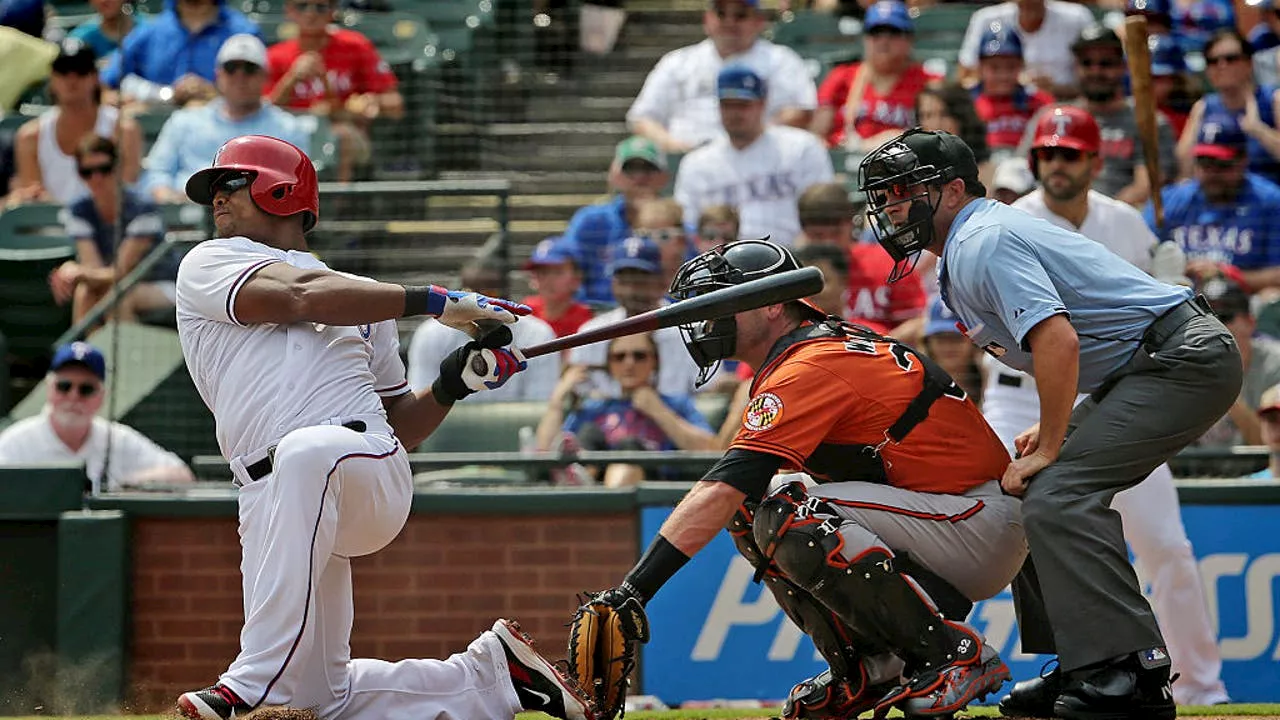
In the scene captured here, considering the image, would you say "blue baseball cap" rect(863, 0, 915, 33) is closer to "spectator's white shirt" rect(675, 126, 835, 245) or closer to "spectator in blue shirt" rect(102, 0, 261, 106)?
"spectator's white shirt" rect(675, 126, 835, 245)

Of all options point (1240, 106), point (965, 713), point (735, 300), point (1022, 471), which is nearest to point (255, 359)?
point (735, 300)

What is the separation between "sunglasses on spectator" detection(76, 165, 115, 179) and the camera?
9.35 metres

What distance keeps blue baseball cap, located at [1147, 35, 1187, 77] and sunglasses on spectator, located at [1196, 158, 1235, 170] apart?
3.26 ft

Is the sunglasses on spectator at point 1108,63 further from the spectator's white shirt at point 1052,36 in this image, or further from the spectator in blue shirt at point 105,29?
the spectator in blue shirt at point 105,29

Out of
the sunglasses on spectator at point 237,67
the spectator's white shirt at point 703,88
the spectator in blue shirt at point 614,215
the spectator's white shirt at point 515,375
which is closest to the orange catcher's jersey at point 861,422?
the spectator's white shirt at point 515,375

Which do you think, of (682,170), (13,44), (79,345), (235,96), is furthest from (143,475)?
(13,44)

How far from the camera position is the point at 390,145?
9.79m

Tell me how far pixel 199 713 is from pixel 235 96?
19.0ft

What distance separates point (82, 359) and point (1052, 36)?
5220 millimetres

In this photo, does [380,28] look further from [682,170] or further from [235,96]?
[682,170]

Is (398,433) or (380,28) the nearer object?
(398,433)

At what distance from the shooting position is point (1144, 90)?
274 inches

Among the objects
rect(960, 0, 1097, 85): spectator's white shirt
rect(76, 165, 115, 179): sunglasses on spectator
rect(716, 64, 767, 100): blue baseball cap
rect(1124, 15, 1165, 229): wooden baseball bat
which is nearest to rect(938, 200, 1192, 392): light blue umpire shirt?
rect(1124, 15, 1165, 229): wooden baseball bat

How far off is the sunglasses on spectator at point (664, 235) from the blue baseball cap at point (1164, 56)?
2870 millimetres
